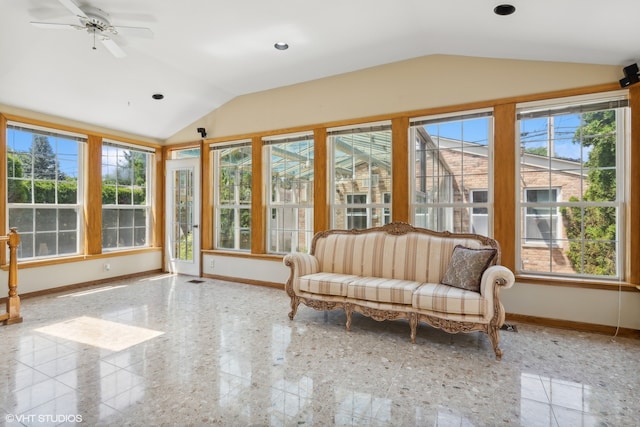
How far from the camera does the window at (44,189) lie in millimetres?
4332

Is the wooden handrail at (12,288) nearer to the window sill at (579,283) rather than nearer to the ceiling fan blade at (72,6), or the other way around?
the ceiling fan blade at (72,6)

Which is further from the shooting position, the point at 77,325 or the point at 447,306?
the point at 77,325

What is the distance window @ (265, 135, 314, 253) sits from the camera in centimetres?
486

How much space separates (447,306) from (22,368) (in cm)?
322

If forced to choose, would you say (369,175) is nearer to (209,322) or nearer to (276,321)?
(276,321)

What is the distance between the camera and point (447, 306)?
274 centimetres

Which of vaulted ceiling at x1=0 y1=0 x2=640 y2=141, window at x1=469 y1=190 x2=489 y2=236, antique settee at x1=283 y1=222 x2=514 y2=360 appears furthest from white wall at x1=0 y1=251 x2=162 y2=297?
window at x1=469 y1=190 x2=489 y2=236

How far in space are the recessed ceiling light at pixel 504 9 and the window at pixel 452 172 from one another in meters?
1.12

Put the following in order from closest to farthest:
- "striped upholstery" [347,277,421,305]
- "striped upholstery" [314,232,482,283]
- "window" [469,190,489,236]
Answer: "striped upholstery" [347,277,421,305], "striped upholstery" [314,232,482,283], "window" [469,190,489,236]

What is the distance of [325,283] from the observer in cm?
332

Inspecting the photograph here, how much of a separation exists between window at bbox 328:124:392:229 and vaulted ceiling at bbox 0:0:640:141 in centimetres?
86

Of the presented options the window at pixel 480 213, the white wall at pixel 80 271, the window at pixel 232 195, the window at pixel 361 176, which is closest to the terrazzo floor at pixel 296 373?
the white wall at pixel 80 271

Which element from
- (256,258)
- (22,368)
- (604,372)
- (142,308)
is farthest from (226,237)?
(604,372)

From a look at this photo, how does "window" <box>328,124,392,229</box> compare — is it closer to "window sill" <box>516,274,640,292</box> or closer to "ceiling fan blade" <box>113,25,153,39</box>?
"window sill" <box>516,274,640,292</box>
